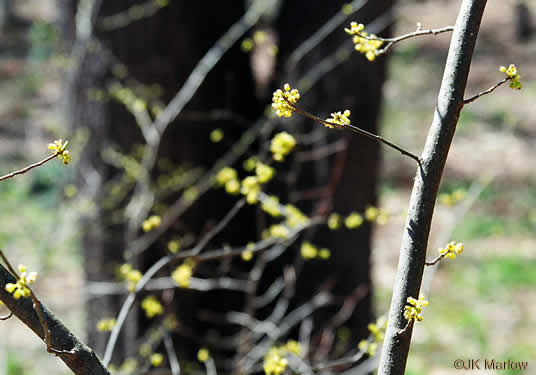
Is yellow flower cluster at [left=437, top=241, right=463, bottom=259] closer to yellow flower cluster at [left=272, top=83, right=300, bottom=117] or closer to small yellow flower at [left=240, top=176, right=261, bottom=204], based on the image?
yellow flower cluster at [left=272, top=83, right=300, bottom=117]

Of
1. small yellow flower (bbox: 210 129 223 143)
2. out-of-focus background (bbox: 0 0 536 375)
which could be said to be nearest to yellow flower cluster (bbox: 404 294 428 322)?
out-of-focus background (bbox: 0 0 536 375)

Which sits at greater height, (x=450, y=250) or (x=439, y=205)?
(x=439, y=205)

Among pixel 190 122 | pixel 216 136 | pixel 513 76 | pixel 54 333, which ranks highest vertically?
pixel 190 122

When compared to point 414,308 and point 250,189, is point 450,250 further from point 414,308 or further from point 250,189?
point 250,189

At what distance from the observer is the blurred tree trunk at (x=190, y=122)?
2455 millimetres

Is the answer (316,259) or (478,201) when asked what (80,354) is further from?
(478,201)

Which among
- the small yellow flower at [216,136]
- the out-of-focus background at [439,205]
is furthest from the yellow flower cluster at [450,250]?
the small yellow flower at [216,136]

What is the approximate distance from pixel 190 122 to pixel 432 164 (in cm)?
191

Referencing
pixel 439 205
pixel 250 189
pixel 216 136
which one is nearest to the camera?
pixel 250 189

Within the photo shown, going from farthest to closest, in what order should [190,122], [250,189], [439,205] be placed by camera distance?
[439,205] → [190,122] → [250,189]

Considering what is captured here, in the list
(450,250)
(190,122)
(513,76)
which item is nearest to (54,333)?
(450,250)

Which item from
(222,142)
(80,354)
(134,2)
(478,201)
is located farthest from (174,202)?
(478,201)

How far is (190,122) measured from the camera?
8.59ft

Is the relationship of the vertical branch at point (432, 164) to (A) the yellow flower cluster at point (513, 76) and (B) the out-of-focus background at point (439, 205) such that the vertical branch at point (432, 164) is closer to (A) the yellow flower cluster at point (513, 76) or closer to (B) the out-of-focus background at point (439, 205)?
(A) the yellow flower cluster at point (513, 76)
